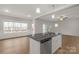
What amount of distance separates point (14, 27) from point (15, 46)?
251mm

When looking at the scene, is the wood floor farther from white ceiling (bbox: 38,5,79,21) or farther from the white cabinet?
white ceiling (bbox: 38,5,79,21)

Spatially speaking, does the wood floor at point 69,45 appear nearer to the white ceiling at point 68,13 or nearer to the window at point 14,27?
the white ceiling at point 68,13

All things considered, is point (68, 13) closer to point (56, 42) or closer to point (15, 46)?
point (56, 42)

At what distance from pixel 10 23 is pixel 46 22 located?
450 millimetres

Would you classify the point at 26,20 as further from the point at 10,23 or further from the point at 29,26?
the point at 10,23

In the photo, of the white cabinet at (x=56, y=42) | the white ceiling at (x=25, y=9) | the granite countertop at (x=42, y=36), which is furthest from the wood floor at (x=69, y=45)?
the white ceiling at (x=25, y=9)

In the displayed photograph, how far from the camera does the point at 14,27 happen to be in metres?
1.04

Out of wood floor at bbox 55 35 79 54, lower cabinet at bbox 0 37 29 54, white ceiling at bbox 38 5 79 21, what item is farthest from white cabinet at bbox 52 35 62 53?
lower cabinet at bbox 0 37 29 54

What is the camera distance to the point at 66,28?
3.68 ft

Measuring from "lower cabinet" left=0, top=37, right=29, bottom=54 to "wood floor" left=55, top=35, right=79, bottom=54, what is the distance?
412 millimetres

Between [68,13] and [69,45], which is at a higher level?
[68,13]

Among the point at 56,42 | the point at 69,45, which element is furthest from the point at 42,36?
the point at 69,45
